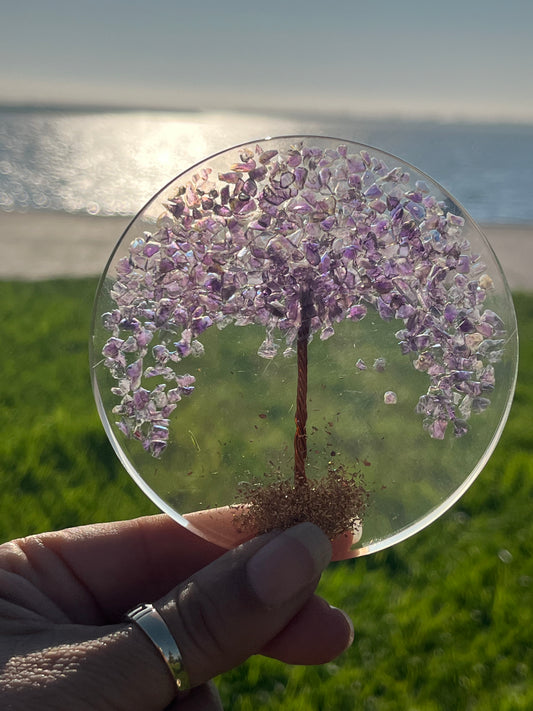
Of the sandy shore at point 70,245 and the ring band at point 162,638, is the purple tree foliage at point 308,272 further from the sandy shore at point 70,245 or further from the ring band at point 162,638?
the sandy shore at point 70,245

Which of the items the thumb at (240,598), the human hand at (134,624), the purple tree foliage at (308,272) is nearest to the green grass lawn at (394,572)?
the human hand at (134,624)

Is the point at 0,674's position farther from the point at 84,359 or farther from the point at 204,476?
the point at 84,359

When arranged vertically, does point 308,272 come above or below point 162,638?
above

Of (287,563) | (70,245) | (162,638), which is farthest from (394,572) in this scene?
(70,245)

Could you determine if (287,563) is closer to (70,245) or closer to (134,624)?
(134,624)

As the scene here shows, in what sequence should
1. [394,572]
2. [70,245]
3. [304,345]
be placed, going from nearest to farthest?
[304,345], [394,572], [70,245]

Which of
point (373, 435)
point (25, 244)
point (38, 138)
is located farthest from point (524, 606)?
point (38, 138)

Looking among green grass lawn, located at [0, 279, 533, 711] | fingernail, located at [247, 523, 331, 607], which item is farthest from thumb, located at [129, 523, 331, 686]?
green grass lawn, located at [0, 279, 533, 711]
